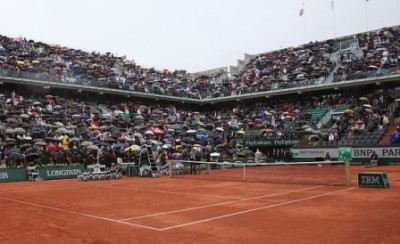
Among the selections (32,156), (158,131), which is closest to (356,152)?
(158,131)

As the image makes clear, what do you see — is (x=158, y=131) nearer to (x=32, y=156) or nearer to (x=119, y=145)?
(x=119, y=145)

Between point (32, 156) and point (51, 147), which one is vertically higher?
point (51, 147)

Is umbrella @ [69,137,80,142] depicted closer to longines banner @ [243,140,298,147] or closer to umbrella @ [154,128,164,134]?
umbrella @ [154,128,164,134]

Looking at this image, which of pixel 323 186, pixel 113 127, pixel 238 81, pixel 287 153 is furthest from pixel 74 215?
pixel 238 81

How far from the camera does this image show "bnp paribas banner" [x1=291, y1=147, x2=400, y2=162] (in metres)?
31.4

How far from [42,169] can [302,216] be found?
19.9 m

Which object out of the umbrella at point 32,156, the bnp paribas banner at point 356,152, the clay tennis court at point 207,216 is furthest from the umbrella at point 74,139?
the bnp paribas banner at point 356,152

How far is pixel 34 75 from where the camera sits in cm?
3909

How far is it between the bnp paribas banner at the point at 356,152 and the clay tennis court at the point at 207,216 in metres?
14.9

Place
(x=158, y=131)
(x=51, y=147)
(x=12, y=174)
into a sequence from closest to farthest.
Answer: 1. (x=12, y=174)
2. (x=51, y=147)
3. (x=158, y=131)

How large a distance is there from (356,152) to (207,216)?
25.1 m

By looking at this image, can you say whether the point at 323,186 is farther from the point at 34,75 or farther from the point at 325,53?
the point at 325,53

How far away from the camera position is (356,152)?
3372 centimetres

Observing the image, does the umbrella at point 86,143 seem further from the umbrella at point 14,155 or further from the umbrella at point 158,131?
the umbrella at point 158,131
